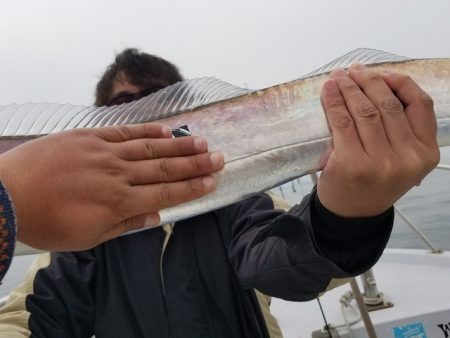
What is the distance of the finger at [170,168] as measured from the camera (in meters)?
1.02

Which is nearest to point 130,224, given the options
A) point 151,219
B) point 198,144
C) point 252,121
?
point 151,219

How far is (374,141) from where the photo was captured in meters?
1.23

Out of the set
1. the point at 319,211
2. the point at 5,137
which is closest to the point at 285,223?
the point at 319,211

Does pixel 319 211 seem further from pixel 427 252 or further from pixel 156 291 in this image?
pixel 427 252

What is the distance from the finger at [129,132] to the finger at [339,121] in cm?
56

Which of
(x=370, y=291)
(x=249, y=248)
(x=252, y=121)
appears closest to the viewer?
(x=252, y=121)

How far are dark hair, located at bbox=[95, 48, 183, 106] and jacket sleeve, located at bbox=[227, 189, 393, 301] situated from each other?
1.34 m

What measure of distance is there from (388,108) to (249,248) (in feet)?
2.68

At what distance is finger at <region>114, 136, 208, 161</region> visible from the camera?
40.4 inches

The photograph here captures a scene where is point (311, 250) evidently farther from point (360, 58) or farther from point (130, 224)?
point (360, 58)

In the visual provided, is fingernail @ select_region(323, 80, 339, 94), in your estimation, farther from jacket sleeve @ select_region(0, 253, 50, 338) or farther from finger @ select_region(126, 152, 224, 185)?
jacket sleeve @ select_region(0, 253, 50, 338)

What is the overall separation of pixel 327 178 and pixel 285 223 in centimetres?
23

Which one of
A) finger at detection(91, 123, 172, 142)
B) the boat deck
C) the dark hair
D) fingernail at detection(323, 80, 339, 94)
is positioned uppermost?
the dark hair

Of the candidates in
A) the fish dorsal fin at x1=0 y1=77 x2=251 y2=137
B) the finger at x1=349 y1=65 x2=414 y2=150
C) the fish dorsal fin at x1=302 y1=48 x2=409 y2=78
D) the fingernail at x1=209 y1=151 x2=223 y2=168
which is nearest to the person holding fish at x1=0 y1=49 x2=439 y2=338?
the finger at x1=349 y1=65 x2=414 y2=150
